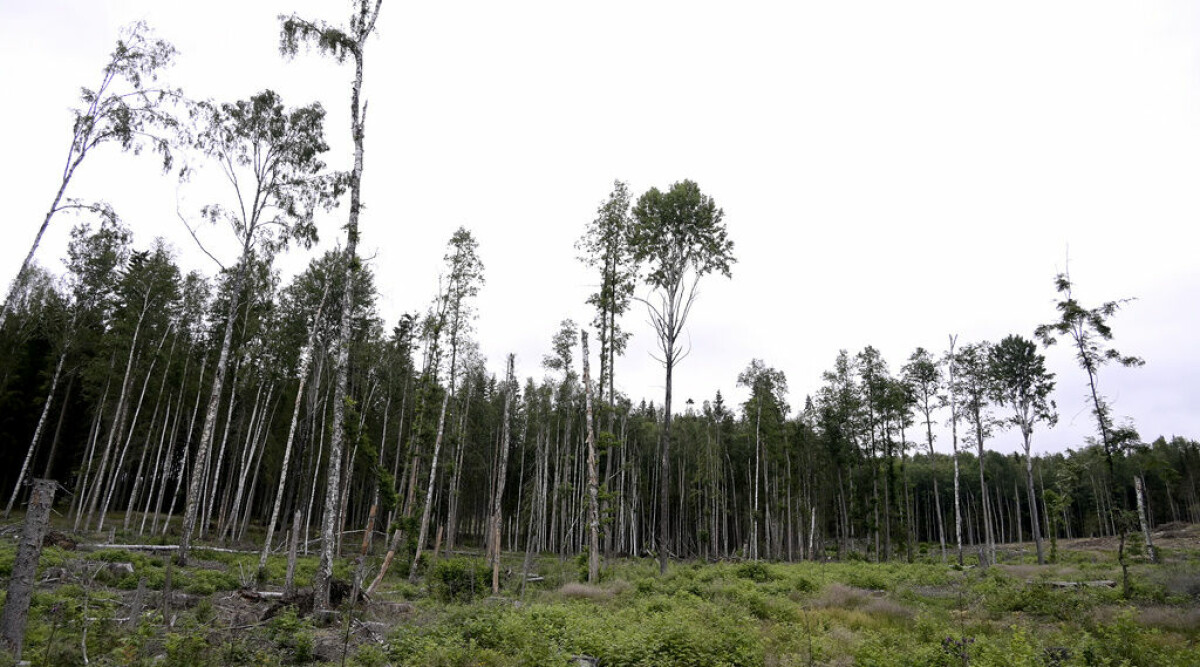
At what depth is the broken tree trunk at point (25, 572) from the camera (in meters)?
5.70

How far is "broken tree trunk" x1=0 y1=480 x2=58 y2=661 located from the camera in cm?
570

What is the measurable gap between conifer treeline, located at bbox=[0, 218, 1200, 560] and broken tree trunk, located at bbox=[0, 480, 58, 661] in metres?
9.42

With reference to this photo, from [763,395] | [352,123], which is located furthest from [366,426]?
[763,395]

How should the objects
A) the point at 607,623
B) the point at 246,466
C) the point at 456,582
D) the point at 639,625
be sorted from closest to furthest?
the point at 639,625 < the point at 607,623 < the point at 456,582 < the point at 246,466

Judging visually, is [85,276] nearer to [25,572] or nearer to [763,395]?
[25,572]

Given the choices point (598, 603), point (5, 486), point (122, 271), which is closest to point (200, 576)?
point (598, 603)

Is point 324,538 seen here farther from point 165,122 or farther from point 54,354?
point 54,354

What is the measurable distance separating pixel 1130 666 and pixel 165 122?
79.1ft

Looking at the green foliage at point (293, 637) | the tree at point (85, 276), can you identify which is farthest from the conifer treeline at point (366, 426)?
the green foliage at point (293, 637)

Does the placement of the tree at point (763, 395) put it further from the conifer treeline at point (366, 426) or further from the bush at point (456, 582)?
the bush at point (456, 582)

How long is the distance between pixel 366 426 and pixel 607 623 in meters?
14.6

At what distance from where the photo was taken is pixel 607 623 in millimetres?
10219

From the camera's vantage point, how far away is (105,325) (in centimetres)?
2855

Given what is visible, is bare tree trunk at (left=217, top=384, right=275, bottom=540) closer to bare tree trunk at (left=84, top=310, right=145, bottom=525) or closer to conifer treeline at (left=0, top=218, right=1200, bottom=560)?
conifer treeline at (left=0, top=218, right=1200, bottom=560)
